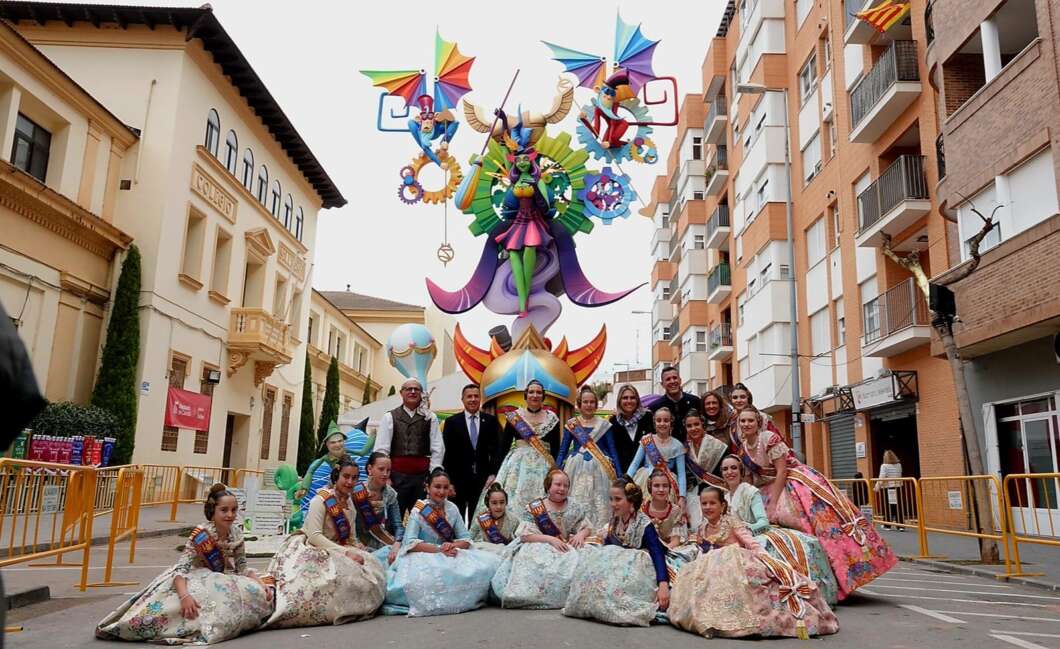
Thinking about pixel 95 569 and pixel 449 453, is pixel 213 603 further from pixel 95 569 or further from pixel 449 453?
pixel 95 569

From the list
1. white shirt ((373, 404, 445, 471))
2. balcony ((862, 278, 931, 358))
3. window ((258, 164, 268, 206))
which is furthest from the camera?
window ((258, 164, 268, 206))

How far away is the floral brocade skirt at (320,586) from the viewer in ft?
20.4

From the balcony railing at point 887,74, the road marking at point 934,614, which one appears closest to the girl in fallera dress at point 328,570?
the road marking at point 934,614

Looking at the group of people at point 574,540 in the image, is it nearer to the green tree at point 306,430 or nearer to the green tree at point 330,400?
the green tree at point 306,430

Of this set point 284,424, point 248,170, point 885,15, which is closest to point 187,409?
point 248,170

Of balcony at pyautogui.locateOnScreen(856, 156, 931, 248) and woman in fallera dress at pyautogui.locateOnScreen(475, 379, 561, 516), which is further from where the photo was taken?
balcony at pyautogui.locateOnScreen(856, 156, 931, 248)

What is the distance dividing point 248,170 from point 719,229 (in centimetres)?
1947

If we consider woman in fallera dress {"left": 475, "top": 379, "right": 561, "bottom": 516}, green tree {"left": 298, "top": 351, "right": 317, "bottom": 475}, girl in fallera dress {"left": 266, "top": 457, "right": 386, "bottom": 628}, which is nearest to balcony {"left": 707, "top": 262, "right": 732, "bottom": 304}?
green tree {"left": 298, "top": 351, "right": 317, "bottom": 475}

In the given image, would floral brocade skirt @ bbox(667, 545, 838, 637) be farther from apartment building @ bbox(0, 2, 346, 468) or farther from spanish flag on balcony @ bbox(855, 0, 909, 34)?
spanish flag on balcony @ bbox(855, 0, 909, 34)

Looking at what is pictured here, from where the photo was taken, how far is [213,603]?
226 inches

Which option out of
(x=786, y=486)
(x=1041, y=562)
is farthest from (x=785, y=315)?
(x=786, y=486)

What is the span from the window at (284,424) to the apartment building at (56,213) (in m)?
12.0

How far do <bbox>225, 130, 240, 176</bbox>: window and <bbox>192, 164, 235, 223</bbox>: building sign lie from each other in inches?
34.7

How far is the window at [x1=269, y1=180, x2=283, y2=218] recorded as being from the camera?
28.9 meters
